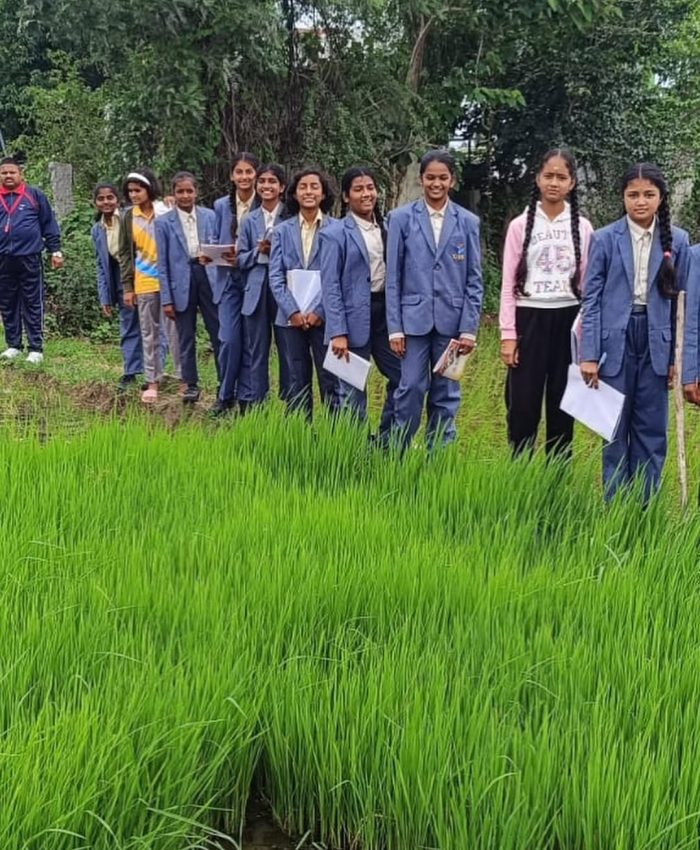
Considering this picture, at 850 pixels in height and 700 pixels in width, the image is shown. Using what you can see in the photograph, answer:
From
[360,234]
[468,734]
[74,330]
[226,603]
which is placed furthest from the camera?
[74,330]

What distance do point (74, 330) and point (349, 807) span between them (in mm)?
6528

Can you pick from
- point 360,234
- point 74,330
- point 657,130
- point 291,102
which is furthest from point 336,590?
point 657,130

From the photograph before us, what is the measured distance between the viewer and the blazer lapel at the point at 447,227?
363 cm

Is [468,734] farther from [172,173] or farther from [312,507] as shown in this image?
[172,173]

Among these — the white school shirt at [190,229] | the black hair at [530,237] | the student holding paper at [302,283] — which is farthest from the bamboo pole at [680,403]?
the white school shirt at [190,229]

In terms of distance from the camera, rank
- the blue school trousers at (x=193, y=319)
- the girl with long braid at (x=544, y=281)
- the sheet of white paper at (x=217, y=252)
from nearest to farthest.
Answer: the girl with long braid at (x=544, y=281), the sheet of white paper at (x=217, y=252), the blue school trousers at (x=193, y=319)

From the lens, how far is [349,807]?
1596mm

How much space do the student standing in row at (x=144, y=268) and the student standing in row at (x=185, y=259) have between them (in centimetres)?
19

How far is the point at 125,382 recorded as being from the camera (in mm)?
5637

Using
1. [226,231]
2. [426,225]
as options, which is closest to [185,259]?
[226,231]

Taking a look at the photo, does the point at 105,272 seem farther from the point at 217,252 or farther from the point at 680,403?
the point at 680,403

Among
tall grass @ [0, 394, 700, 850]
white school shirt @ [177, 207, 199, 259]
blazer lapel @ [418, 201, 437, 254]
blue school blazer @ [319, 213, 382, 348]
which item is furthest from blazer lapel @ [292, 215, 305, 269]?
tall grass @ [0, 394, 700, 850]

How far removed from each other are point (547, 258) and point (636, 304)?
1.43 ft

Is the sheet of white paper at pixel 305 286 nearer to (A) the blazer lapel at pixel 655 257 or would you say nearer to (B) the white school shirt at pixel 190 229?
(B) the white school shirt at pixel 190 229
